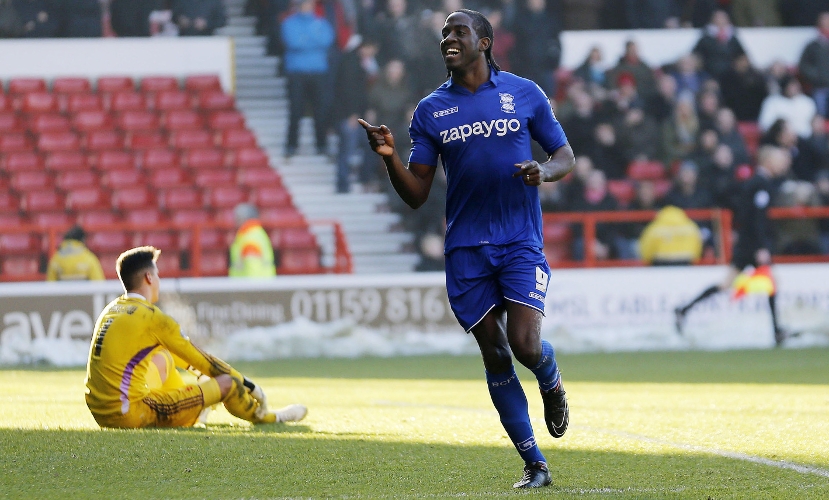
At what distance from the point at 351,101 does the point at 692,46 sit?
5988 millimetres

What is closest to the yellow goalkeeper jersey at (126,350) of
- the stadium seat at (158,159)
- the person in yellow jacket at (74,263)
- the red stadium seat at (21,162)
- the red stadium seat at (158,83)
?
the person in yellow jacket at (74,263)

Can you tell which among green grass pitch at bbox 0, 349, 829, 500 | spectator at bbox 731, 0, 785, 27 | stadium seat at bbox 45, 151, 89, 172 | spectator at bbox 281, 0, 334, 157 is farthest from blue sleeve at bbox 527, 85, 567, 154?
spectator at bbox 731, 0, 785, 27

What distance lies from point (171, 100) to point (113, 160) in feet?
5.74

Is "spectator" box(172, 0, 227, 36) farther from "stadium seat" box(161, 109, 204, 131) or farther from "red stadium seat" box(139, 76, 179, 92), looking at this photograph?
"stadium seat" box(161, 109, 204, 131)

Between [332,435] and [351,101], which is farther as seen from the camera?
[351,101]

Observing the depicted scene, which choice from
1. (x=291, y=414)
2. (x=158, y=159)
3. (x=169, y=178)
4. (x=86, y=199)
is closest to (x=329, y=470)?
(x=291, y=414)

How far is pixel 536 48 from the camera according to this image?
63.4ft

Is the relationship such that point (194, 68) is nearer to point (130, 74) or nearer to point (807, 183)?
point (130, 74)

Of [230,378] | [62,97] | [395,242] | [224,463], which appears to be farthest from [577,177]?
[224,463]

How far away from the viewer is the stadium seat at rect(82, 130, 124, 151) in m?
19.2

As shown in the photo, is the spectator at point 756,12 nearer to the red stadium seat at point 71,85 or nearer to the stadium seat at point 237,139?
the stadium seat at point 237,139

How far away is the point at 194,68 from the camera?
20641 millimetres

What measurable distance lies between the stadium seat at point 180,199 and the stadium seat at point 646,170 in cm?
651

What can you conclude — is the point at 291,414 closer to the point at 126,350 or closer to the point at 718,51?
the point at 126,350
